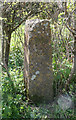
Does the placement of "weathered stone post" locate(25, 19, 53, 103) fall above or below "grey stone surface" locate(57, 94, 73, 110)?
above

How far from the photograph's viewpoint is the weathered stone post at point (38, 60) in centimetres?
310

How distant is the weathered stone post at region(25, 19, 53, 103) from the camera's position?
10.2 feet

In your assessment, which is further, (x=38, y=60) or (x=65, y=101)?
(x=65, y=101)

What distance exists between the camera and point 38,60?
3178 mm

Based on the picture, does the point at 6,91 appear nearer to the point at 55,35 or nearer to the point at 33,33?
the point at 33,33

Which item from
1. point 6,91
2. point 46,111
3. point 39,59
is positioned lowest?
point 46,111

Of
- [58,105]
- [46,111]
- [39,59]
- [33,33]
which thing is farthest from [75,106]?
[33,33]

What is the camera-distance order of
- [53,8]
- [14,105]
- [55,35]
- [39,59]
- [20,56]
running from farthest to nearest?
[20,56] < [55,35] < [53,8] < [39,59] < [14,105]

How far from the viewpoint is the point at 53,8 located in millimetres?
3799

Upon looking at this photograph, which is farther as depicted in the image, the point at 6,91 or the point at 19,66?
the point at 19,66

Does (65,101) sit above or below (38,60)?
below

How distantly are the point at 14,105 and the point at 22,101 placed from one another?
243 mm

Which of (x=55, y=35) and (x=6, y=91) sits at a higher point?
(x=55, y=35)

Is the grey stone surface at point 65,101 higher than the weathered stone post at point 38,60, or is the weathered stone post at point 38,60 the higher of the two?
the weathered stone post at point 38,60
